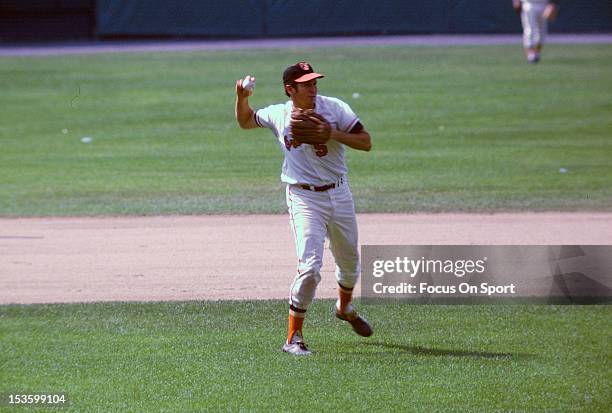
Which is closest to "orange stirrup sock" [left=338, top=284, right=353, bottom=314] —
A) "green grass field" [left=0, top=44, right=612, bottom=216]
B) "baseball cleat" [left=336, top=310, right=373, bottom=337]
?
"baseball cleat" [left=336, top=310, right=373, bottom=337]

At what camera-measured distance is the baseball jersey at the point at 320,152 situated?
7945mm

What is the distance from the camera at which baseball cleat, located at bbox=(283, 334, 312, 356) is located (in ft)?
26.0

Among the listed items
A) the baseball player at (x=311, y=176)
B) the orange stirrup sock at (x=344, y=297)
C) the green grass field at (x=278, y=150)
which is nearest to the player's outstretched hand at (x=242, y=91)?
the baseball player at (x=311, y=176)

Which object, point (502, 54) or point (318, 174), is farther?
point (502, 54)

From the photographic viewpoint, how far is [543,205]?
1405 centimetres

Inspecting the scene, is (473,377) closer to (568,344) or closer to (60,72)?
(568,344)

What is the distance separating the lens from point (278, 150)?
61.8ft

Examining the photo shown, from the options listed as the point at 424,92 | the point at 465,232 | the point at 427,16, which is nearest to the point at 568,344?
the point at 465,232

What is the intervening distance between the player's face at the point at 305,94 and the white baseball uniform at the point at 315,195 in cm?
8

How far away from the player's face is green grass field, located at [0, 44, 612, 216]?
6.09 meters

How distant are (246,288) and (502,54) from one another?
66.9 ft

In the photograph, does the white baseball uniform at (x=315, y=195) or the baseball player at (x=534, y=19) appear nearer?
the white baseball uniform at (x=315, y=195)

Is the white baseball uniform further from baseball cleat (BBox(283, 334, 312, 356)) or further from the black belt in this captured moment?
baseball cleat (BBox(283, 334, 312, 356))

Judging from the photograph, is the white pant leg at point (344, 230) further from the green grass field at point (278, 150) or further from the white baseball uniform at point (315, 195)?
the green grass field at point (278, 150)
